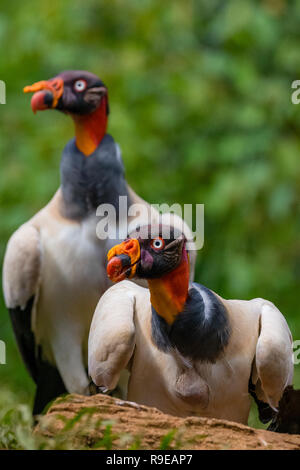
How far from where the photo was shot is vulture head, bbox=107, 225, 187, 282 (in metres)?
2.85

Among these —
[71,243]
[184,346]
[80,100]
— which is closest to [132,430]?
[184,346]

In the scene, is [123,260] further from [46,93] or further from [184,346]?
[46,93]

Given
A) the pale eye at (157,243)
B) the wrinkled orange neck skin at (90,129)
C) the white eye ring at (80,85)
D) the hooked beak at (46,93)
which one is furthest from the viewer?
the wrinkled orange neck skin at (90,129)

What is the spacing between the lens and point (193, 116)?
830 cm

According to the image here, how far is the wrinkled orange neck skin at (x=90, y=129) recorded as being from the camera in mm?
4402

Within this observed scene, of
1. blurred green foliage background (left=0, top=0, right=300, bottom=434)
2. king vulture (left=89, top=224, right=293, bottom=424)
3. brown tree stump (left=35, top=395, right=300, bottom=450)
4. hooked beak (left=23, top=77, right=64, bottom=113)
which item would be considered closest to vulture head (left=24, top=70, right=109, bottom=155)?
hooked beak (left=23, top=77, right=64, bottom=113)

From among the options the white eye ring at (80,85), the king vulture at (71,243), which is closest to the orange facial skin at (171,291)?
the king vulture at (71,243)

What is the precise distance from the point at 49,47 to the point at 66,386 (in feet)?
14.9

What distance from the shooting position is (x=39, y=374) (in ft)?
16.4

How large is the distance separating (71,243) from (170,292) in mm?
1509

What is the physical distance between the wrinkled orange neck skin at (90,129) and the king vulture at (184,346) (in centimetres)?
138

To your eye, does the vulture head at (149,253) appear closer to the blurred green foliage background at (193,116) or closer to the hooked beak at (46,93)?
the hooked beak at (46,93)
